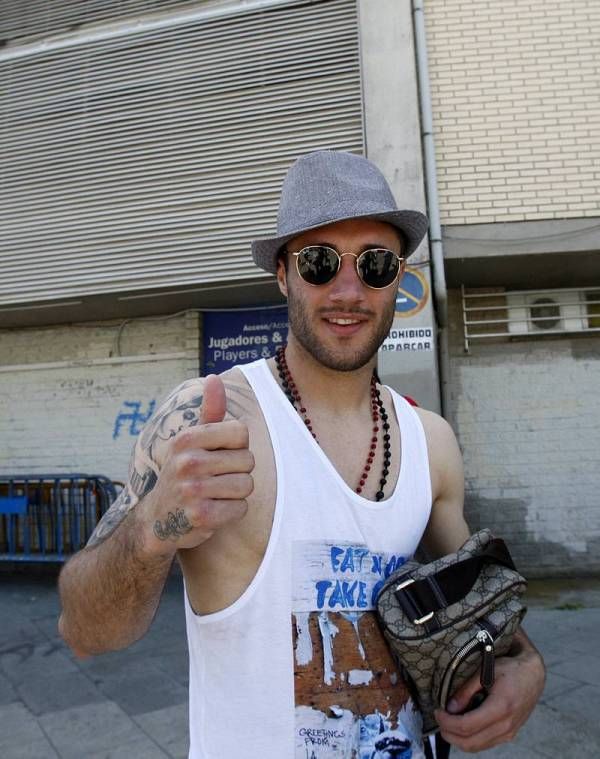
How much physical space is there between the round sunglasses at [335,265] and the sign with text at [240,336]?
5568 millimetres

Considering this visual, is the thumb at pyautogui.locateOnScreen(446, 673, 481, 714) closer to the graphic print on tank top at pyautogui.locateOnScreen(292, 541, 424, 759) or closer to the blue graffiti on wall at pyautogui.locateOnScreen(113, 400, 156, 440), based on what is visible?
the graphic print on tank top at pyautogui.locateOnScreen(292, 541, 424, 759)

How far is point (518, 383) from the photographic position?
695cm

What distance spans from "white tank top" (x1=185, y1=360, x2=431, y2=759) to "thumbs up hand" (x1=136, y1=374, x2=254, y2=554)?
0.28 metres

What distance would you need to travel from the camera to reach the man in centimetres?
103

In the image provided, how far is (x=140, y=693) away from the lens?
3850 millimetres

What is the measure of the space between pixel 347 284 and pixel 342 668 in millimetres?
956

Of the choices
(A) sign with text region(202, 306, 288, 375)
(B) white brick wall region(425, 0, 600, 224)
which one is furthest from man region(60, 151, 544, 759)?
(A) sign with text region(202, 306, 288, 375)

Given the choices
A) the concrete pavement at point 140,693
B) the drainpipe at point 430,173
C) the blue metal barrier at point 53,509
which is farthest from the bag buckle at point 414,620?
the blue metal barrier at point 53,509

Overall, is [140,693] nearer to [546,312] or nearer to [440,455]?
[440,455]

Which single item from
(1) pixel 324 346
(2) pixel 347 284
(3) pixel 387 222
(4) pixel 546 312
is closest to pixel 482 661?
(1) pixel 324 346

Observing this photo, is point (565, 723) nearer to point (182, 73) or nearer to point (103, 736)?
point (103, 736)

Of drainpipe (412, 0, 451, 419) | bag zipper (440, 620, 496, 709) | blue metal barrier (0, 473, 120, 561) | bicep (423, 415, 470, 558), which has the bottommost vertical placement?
blue metal barrier (0, 473, 120, 561)

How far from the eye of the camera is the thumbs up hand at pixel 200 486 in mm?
965

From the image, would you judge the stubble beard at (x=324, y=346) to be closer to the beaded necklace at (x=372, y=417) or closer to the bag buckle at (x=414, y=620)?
the beaded necklace at (x=372, y=417)
